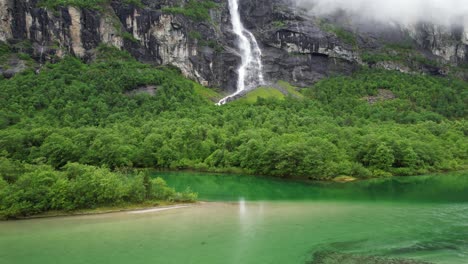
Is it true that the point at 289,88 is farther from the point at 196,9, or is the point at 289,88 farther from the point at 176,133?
the point at 176,133

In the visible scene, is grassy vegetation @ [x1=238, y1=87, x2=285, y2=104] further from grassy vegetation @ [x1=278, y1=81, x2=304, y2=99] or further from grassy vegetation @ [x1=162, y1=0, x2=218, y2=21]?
grassy vegetation @ [x1=162, y1=0, x2=218, y2=21]

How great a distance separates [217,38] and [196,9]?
17974mm

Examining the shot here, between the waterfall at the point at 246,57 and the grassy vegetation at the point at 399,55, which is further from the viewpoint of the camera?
the grassy vegetation at the point at 399,55

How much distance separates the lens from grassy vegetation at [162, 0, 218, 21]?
520ft

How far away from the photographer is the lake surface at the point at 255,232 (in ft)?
81.1

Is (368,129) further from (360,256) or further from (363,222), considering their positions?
(360,256)

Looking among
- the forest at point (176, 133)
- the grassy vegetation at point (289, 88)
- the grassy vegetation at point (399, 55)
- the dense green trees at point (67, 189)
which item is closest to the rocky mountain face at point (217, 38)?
the grassy vegetation at point (399, 55)

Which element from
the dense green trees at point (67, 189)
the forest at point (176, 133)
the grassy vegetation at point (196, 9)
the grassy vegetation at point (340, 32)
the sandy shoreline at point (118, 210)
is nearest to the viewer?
the dense green trees at point (67, 189)

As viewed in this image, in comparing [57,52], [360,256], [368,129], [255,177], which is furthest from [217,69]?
[360,256]

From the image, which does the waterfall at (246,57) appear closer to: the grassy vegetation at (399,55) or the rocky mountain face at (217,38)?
Answer: the rocky mountain face at (217,38)

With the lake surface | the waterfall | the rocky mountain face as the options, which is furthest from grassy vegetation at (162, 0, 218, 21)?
the lake surface

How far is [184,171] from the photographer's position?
248ft

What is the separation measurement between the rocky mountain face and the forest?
8.70 metres

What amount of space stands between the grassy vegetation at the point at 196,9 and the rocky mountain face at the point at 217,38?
75cm
